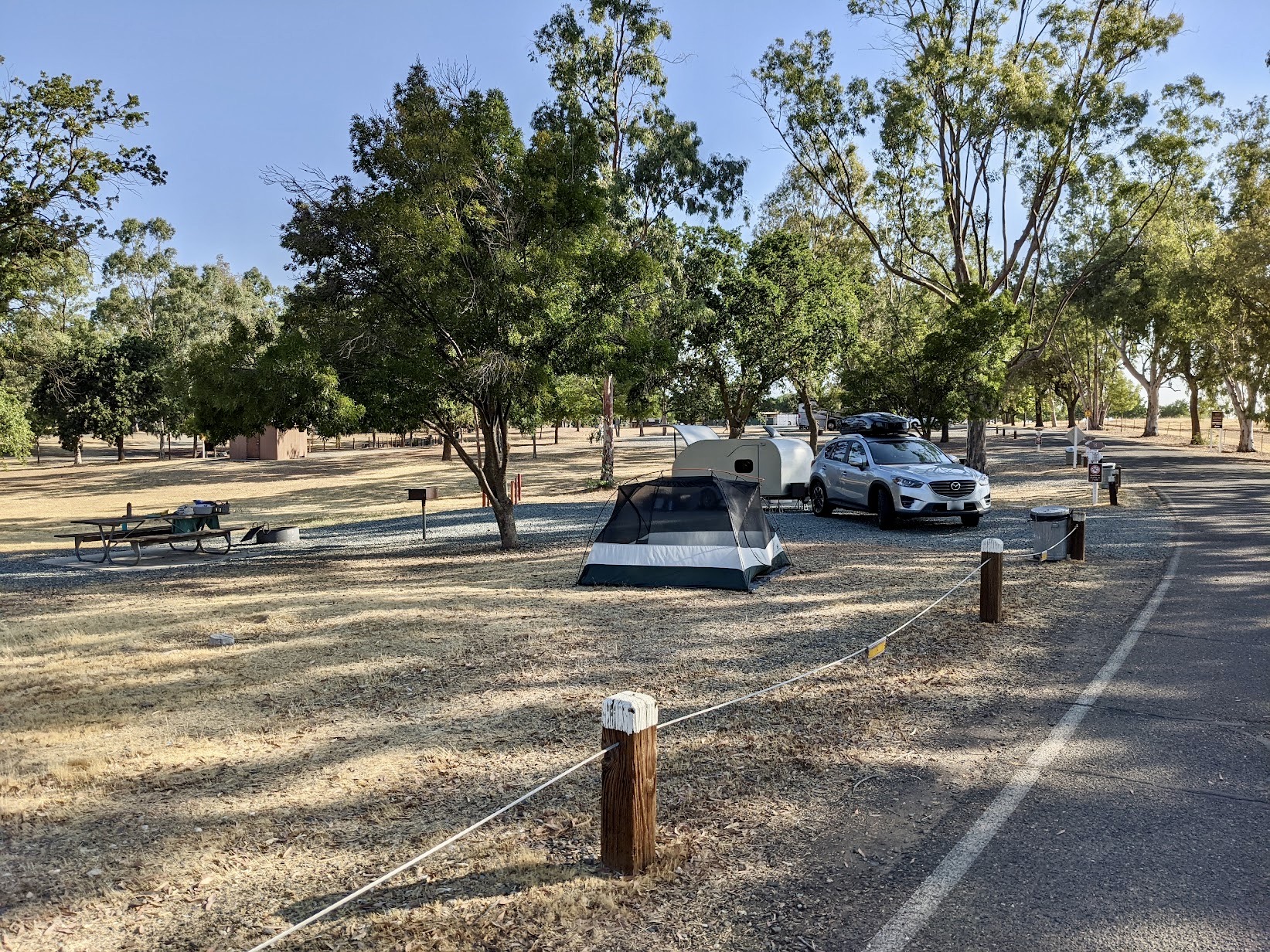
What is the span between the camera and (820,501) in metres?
20.0

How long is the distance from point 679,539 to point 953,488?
739 cm

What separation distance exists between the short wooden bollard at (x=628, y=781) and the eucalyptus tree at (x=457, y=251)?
10080mm

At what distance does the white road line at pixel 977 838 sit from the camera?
3.68 metres

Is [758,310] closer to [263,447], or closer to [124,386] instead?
[263,447]

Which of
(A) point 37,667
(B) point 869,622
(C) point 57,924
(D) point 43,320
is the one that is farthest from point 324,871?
(D) point 43,320

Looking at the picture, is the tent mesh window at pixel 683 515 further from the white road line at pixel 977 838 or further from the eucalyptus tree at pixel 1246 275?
the eucalyptus tree at pixel 1246 275

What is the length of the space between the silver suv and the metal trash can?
3.55 m

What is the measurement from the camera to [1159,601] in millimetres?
10094

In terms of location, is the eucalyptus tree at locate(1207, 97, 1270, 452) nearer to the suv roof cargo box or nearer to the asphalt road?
the suv roof cargo box

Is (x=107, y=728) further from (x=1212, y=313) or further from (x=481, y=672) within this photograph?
(x=1212, y=313)

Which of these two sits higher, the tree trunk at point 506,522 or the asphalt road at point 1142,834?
the tree trunk at point 506,522

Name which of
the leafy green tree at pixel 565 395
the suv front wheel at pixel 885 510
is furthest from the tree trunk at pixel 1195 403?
the leafy green tree at pixel 565 395

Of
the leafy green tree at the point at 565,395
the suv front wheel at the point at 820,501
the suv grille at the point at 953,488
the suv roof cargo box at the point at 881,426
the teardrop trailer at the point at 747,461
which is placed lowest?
the suv front wheel at the point at 820,501

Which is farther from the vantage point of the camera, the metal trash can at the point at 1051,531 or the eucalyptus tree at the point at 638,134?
the eucalyptus tree at the point at 638,134
